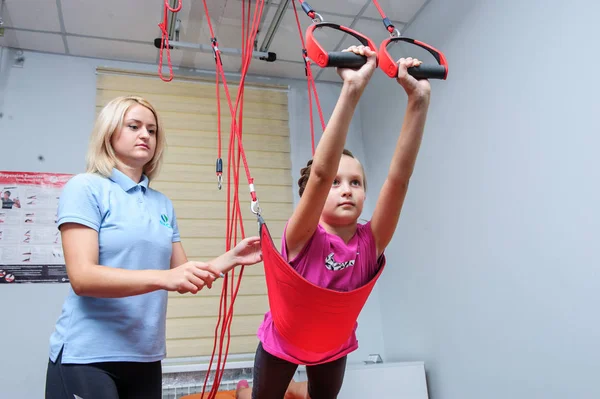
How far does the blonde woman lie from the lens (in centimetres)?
90

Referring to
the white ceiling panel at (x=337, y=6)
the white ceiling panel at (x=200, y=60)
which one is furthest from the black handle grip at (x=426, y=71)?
the white ceiling panel at (x=200, y=60)

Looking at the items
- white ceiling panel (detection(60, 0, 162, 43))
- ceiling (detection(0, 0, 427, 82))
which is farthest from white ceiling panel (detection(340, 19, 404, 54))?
white ceiling panel (detection(60, 0, 162, 43))

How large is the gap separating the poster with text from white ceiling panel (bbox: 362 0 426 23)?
2.08 m

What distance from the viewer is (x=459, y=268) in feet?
7.25

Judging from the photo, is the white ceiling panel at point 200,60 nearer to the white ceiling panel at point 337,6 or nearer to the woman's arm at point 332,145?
the white ceiling panel at point 337,6

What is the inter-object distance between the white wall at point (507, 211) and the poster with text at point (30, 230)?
6.64 feet

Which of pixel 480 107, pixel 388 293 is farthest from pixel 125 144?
pixel 388 293

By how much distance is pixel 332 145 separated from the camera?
3.12 feet

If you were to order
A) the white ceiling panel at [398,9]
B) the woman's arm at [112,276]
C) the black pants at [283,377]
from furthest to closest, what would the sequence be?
the white ceiling panel at [398,9]
the black pants at [283,377]
the woman's arm at [112,276]

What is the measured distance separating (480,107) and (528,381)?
3.95 feet

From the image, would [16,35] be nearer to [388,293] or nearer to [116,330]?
[116,330]

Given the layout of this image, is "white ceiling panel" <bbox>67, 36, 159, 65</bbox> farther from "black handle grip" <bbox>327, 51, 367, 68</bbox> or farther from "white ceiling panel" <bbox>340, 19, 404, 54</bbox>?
"black handle grip" <bbox>327, 51, 367, 68</bbox>

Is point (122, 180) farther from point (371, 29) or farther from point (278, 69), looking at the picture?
point (278, 69)

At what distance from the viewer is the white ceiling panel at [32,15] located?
249 cm
